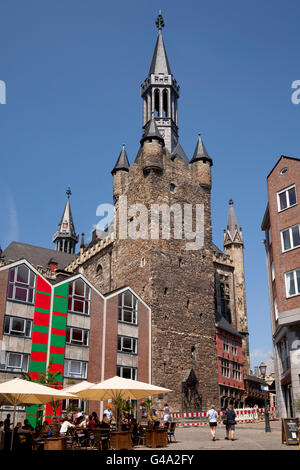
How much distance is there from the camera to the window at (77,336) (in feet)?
113

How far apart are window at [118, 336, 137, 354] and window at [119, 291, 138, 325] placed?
128 cm

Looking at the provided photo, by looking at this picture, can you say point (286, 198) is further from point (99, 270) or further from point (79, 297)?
point (99, 270)

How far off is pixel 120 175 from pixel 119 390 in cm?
3075

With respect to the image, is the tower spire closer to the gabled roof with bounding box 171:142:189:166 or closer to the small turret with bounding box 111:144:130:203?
the gabled roof with bounding box 171:142:189:166

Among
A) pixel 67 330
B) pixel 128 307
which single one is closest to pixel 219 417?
pixel 128 307

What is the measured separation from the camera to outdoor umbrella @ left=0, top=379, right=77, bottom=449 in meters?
17.4

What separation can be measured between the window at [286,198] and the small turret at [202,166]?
1843 centimetres

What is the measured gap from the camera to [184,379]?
40719 millimetres

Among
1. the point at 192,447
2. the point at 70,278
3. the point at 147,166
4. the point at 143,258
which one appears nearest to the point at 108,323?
the point at 70,278

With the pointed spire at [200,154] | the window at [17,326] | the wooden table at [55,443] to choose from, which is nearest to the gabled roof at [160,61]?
the pointed spire at [200,154]

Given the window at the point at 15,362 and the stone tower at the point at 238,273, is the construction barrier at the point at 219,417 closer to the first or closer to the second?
the window at the point at 15,362

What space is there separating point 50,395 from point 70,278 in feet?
56.6

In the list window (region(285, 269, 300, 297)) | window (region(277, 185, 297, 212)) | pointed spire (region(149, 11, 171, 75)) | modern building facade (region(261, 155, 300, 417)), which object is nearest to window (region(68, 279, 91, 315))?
modern building facade (region(261, 155, 300, 417))

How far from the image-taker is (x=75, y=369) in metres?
34.2
